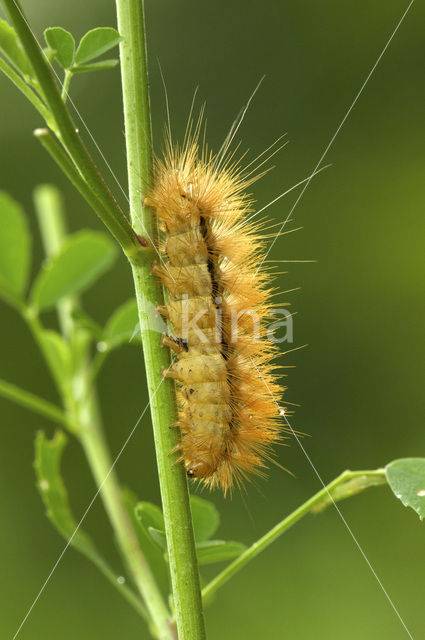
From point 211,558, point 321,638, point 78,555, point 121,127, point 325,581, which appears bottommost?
point 321,638

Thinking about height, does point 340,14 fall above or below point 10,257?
above

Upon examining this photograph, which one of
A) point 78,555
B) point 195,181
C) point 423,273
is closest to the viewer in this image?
point 195,181

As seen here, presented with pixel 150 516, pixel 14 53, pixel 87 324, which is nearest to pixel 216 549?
pixel 150 516

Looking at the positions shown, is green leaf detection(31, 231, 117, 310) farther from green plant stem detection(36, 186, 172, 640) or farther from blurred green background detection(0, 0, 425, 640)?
blurred green background detection(0, 0, 425, 640)

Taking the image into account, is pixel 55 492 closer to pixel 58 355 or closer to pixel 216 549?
pixel 216 549

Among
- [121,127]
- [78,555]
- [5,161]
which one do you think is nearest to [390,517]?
[78,555]

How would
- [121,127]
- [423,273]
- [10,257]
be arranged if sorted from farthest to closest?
[121,127] → [423,273] → [10,257]

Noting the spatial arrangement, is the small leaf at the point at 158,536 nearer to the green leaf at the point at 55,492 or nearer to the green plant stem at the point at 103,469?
the green plant stem at the point at 103,469

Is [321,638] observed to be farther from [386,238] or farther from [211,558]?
[211,558]
